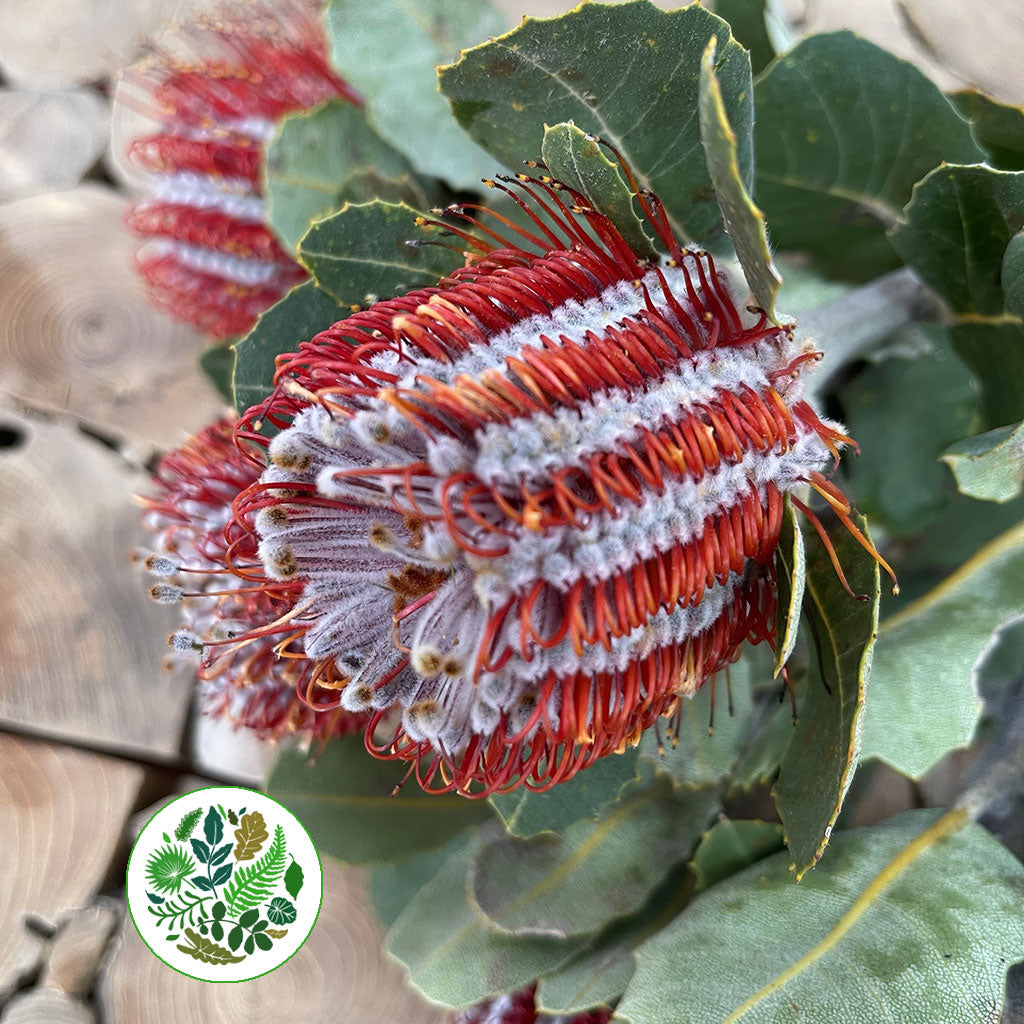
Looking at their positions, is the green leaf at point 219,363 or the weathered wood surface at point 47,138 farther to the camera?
the weathered wood surface at point 47,138

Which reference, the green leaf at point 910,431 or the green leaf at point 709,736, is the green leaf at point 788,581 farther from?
the green leaf at point 910,431

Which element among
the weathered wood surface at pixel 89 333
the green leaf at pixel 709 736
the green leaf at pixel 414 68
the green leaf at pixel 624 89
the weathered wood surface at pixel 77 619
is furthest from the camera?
the weathered wood surface at pixel 89 333

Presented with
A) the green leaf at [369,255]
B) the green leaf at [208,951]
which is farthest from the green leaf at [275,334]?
the green leaf at [208,951]

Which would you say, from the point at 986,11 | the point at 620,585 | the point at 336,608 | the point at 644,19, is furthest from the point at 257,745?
the point at 986,11

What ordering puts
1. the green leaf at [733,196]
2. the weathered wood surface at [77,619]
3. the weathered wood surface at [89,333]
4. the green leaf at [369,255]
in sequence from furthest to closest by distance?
the weathered wood surface at [89,333] < the weathered wood surface at [77,619] < the green leaf at [369,255] < the green leaf at [733,196]

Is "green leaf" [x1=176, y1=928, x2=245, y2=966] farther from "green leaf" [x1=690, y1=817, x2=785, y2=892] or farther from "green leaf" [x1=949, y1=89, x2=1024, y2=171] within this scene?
"green leaf" [x1=949, y1=89, x2=1024, y2=171]

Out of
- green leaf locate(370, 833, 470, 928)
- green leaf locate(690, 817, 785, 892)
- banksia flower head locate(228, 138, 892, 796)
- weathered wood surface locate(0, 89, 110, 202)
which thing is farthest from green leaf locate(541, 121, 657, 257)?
weathered wood surface locate(0, 89, 110, 202)

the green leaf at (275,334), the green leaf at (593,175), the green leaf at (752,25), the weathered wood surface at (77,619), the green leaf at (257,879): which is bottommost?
the weathered wood surface at (77,619)
